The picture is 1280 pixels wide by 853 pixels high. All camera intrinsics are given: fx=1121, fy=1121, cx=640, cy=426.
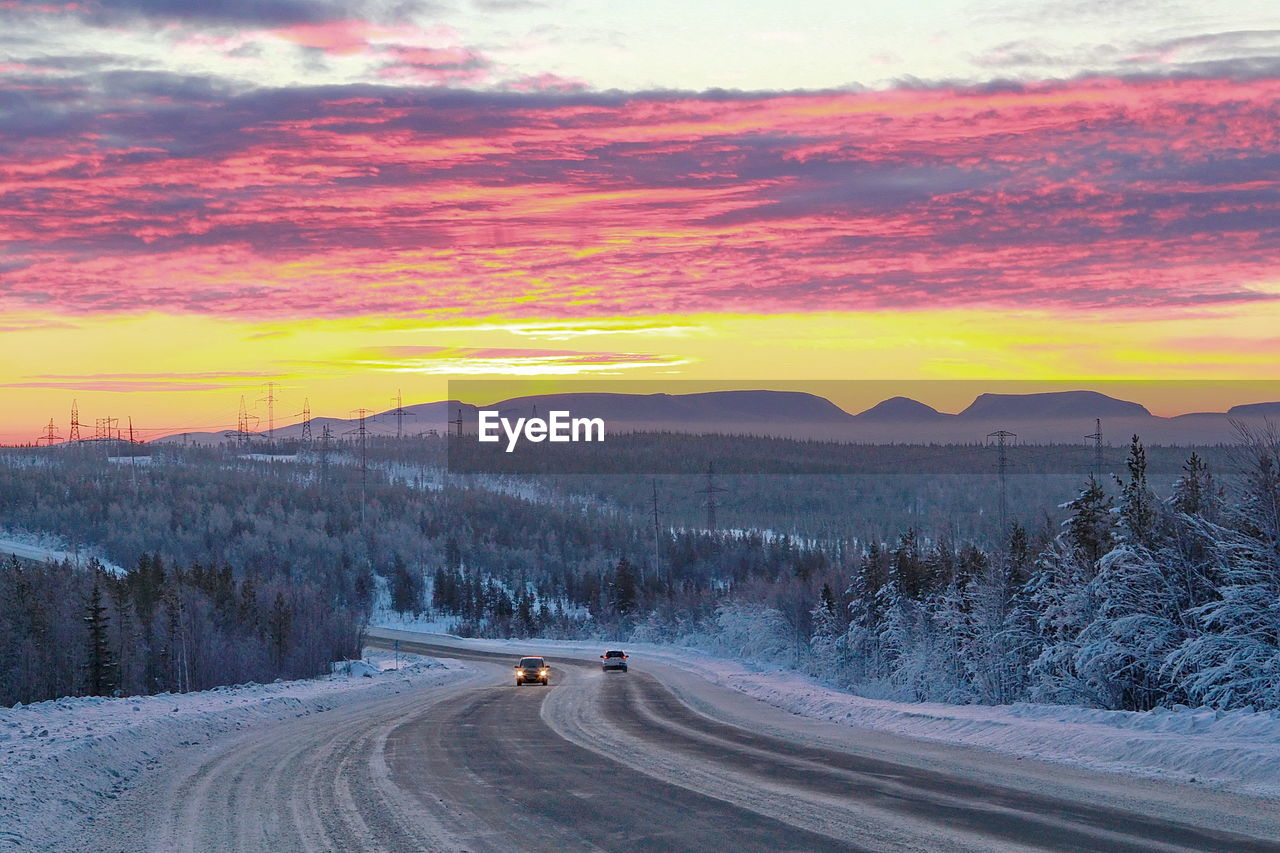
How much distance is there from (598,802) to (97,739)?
10384 millimetres

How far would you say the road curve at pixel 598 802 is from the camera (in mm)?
11719

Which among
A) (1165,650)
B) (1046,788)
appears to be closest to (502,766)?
(1046,788)

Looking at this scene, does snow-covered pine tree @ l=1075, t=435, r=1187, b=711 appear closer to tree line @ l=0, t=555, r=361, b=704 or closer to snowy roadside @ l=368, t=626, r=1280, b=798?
snowy roadside @ l=368, t=626, r=1280, b=798

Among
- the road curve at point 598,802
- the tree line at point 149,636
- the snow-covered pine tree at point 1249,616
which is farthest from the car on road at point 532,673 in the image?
the tree line at point 149,636

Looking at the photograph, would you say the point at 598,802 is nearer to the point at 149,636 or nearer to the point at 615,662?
the point at 615,662

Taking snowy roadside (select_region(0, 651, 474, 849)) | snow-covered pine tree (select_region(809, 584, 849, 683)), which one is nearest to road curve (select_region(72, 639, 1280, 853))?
snowy roadside (select_region(0, 651, 474, 849))

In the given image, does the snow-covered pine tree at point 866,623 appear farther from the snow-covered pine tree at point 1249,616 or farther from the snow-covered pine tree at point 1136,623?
the snow-covered pine tree at point 1249,616

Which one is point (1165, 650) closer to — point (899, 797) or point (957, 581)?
point (899, 797)

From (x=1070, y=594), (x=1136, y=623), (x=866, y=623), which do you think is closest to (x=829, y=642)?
(x=866, y=623)

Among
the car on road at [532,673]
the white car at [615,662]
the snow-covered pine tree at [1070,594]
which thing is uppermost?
the snow-covered pine tree at [1070,594]

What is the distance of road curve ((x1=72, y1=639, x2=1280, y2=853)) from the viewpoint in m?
11.7

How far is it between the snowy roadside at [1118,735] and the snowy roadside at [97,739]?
550 inches

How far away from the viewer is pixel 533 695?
4112 cm

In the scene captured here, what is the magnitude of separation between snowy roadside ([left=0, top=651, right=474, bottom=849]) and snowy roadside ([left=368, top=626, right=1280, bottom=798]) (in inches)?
550
